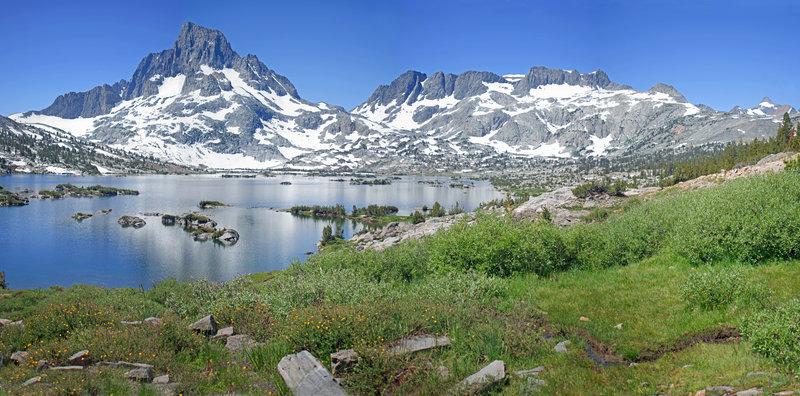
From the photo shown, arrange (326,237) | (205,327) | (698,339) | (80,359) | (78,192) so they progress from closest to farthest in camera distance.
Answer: (80,359)
(698,339)
(205,327)
(326,237)
(78,192)

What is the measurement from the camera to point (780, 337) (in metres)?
7.53

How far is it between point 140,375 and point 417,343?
6.05 meters

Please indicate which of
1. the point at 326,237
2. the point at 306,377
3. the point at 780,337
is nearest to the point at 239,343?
the point at 306,377

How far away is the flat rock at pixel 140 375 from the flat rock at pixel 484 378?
6.62 metres

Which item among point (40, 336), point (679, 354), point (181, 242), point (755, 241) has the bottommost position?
point (181, 242)

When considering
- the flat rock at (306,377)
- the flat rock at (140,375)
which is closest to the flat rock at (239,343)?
the flat rock at (140,375)

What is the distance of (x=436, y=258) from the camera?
63.9 feet

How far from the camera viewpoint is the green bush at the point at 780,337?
7234mm

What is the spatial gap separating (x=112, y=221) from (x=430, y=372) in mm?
115046

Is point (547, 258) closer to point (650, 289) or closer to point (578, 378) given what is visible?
point (650, 289)

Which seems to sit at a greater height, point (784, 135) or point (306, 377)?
point (784, 135)

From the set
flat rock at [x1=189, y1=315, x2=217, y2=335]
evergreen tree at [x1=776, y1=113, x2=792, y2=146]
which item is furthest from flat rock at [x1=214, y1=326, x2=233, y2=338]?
evergreen tree at [x1=776, y1=113, x2=792, y2=146]

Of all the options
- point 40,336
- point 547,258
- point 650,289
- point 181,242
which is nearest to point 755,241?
point 650,289

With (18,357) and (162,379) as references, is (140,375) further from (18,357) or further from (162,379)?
(18,357)
